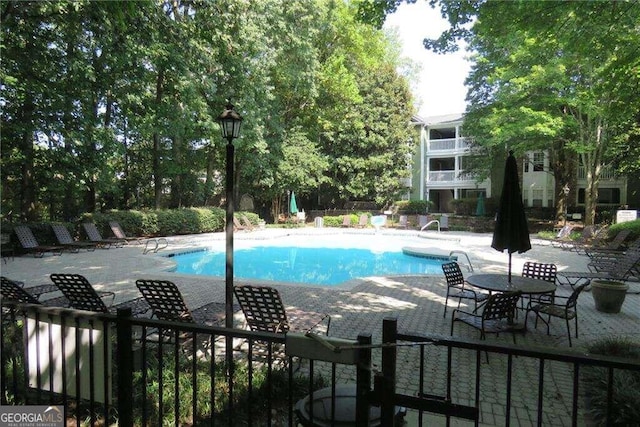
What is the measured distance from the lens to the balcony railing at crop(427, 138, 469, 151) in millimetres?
32938

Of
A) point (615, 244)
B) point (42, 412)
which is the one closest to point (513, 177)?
point (42, 412)

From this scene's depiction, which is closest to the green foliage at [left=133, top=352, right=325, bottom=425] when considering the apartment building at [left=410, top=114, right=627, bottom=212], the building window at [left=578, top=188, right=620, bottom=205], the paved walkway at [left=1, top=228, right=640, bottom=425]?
the paved walkway at [left=1, top=228, right=640, bottom=425]

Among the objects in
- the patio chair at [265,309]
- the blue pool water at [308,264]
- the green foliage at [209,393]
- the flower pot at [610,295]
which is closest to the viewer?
the green foliage at [209,393]

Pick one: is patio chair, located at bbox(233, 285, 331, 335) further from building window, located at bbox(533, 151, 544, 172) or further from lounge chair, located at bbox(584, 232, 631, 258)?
building window, located at bbox(533, 151, 544, 172)

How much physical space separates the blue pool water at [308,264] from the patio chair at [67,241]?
307cm

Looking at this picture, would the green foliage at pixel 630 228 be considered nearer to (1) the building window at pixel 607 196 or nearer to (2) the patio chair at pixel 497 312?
(2) the patio chair at pixel 497 312

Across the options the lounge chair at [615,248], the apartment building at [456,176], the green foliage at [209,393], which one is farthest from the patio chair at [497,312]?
the apartment building at [456,176]

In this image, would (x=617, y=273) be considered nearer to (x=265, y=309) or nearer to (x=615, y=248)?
(x=615, y=248)

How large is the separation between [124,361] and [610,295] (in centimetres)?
764

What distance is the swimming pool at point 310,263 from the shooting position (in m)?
13.0

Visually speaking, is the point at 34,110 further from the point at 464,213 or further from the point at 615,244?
the point at 464,213

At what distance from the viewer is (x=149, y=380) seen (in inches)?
160

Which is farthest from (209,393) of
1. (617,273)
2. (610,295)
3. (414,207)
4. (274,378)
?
(414,207)

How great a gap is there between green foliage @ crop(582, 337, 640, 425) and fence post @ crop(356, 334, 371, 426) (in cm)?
194
